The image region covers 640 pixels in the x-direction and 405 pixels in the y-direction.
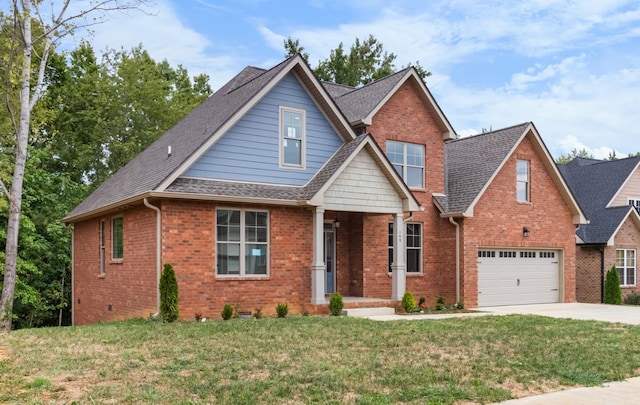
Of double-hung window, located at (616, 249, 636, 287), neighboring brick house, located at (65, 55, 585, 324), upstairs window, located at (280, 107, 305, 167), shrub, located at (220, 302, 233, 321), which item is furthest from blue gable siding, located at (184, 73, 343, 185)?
double-hung window, located at (616, 249, 636, 287)

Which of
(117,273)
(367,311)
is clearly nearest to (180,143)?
(117,273)

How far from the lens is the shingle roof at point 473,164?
2114cm

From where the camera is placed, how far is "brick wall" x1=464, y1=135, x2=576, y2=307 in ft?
68.8

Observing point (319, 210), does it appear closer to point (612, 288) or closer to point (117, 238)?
point (117, 238)

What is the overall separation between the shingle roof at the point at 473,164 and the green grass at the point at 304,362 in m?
7.84

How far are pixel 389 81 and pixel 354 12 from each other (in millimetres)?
5534

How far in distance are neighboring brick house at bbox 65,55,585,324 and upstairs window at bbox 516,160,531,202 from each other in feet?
0.22

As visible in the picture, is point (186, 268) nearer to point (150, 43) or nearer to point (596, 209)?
point (596, 209)

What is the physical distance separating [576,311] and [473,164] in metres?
6.23

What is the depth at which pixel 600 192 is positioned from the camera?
28.9m

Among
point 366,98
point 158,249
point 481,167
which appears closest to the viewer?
point 158,249

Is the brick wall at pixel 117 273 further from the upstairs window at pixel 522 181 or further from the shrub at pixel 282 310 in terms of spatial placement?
the upstairs window at pixel 522 181

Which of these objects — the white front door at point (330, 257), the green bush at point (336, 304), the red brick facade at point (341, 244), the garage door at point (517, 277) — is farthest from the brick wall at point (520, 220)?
the green bush at point (336, 304)

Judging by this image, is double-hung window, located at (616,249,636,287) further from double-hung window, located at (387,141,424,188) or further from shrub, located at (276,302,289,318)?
shrub, located at (276,302,289,318)
